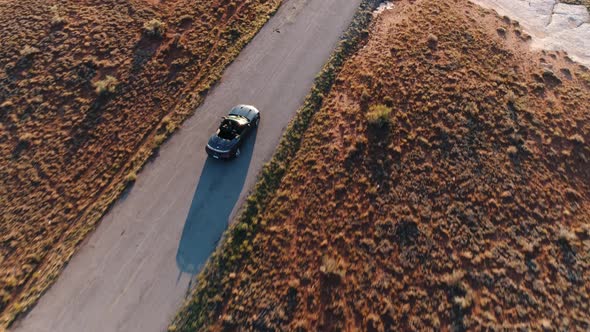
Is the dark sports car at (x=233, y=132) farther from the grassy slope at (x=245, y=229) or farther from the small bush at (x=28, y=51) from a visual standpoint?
the small bush at (x=28, y=51)

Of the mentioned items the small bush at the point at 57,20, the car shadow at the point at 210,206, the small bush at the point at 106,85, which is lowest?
the car shadow at the point at 210,206

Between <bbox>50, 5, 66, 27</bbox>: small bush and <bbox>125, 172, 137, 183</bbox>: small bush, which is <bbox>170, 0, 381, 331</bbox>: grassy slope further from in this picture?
<bbox>50, 5, 66, 27</bbox>: small bush

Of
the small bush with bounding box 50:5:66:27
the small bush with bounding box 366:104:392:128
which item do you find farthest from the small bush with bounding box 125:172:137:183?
the small bush with bounding box 50:5:66:27

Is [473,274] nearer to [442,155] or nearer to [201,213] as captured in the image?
[442,155]

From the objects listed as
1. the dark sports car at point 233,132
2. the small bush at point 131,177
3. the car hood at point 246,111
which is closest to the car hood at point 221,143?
the dark sports car at point 233,132

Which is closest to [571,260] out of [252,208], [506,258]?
[506,258]

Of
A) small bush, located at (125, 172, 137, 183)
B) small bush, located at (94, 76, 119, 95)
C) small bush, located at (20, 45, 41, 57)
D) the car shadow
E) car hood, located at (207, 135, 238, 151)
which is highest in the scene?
small bush, located at (20, 45, 41, 57)
